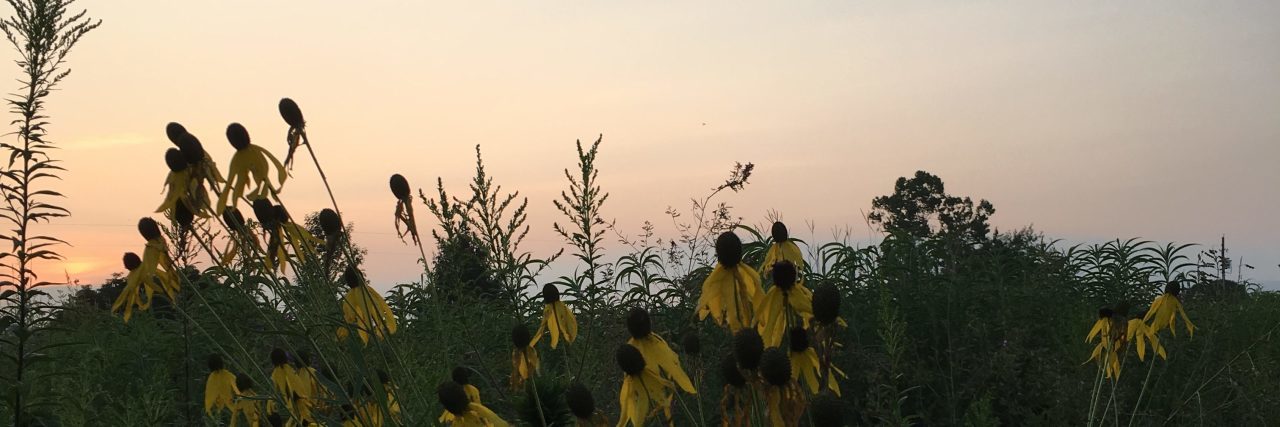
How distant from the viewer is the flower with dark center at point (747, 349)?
1768 millimetres

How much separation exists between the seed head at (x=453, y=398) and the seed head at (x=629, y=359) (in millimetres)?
383

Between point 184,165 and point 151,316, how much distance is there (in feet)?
14.7

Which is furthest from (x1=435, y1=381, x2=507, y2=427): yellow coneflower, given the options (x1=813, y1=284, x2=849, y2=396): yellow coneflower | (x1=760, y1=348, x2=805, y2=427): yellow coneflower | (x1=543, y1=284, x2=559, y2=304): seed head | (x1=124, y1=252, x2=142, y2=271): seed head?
(x1=124, y1=252, x2=142, y2=271): seed head

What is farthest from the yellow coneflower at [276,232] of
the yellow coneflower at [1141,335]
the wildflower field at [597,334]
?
the yellow coneflower at [1141,335]

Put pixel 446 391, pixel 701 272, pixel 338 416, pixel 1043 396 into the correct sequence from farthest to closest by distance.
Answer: pixel 701 272, pixel 1043 396, pixel 338 416, pixel 446 391

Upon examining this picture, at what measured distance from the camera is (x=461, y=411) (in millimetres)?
2199

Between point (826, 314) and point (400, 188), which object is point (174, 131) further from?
point (826, 314)

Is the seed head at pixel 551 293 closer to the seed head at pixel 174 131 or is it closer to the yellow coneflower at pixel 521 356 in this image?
the yellow coneflower at pixel 521 356

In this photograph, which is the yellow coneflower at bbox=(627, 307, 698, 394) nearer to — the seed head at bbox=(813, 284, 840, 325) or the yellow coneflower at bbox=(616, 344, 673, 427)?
the yellow coneflower at bbox=(616, 344, 673, 427)

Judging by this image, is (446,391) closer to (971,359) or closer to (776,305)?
(776,305)

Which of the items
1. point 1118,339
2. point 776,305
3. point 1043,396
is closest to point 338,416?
point 776,305

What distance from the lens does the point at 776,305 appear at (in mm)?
2242

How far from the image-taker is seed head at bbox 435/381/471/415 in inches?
82.8

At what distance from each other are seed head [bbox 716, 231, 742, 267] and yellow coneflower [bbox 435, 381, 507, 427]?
65 centimetres
